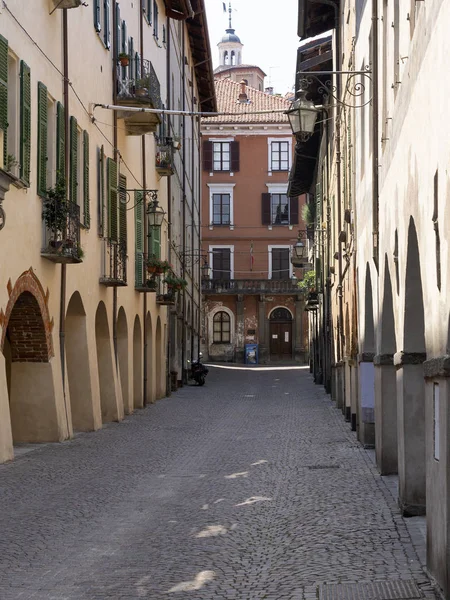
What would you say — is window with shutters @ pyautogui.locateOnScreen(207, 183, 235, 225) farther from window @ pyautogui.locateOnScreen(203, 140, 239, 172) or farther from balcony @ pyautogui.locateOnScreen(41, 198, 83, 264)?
balcony @ pyautogui.locateOnScreen(41, 198, 83, 264)

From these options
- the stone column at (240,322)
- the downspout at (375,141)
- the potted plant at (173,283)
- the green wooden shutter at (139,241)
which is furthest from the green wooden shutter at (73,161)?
the stone column at (240,322)

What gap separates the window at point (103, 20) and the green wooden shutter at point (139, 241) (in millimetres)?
5124

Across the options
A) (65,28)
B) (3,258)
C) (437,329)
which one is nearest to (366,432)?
(3,258)

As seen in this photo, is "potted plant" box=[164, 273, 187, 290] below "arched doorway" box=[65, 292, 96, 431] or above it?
above

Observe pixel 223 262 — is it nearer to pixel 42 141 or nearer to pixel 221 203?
pixel 221 203

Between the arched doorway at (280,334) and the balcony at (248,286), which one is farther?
the arched doorway at (280,334)

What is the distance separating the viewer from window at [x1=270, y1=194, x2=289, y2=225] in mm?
70125

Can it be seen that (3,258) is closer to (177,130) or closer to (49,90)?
(49,90)

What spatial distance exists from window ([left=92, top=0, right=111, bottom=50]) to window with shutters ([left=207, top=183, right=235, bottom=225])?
4506 cm

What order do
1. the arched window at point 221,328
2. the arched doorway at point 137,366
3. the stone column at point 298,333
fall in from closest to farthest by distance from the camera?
the arched doorway at point 137,366, the stone column at point 298,333, the arched window at point 221,328

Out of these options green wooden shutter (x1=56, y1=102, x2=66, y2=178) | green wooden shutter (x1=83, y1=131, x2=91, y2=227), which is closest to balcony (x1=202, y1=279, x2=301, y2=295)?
green wooden shutter (x1=83, y1=131, x2=91, y2=227)

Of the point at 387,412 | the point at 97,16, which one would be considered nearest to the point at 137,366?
the point at 97,16

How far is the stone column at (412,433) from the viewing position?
37.4 feet

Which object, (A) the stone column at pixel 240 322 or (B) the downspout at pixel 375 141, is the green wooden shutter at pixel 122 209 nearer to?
(B) the downspout at pixel 375 141
